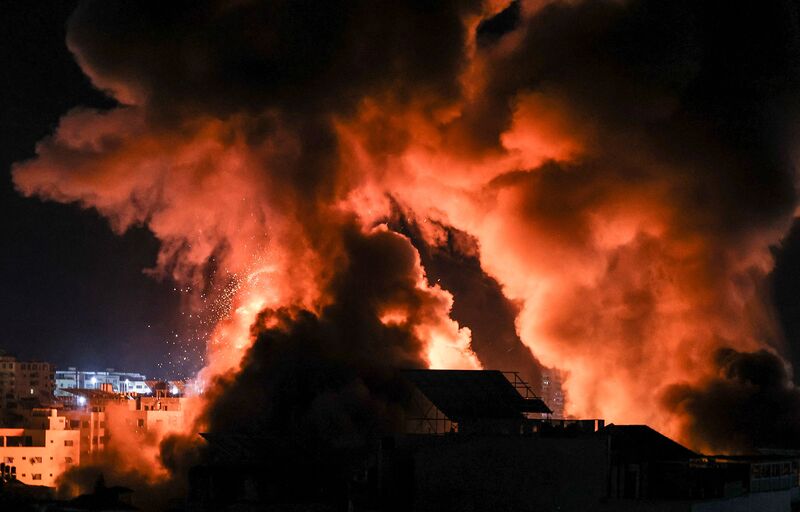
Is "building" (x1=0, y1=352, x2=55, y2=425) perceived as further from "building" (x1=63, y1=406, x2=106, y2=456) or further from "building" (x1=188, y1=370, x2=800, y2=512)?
"building" (x1=188, y1=370, x2=800, y2=512)

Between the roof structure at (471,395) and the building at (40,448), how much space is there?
119ft

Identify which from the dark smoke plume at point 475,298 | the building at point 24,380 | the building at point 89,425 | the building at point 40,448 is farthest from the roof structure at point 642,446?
the building at point 24,380

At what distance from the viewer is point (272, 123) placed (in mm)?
56062

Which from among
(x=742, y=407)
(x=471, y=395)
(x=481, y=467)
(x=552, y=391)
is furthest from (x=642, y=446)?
(x=552, y=391)

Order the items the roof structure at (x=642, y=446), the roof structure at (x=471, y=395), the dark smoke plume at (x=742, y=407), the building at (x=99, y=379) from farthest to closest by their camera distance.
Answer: the building at (x=99, y=379), the dark smoke plume at (x=742, y=407), the roof structure at (x=471, y=395), the roof structure at (x=642, y=446)

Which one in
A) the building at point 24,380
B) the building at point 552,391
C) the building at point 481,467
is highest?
the building at point 24,380

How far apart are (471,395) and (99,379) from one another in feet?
341

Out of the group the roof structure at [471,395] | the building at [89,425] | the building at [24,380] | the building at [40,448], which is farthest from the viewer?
the building at [24,380]

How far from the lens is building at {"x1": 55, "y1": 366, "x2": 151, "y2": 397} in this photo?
134500 mm

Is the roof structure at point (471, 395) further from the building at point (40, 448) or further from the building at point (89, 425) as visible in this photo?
the building at point (89, 425)

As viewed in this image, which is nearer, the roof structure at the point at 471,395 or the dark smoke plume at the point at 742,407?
the roof structure at the point at 471,395

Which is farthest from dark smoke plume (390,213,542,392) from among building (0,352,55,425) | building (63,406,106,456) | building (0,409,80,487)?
building (0,352,55,425)

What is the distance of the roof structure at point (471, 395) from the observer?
44188mm

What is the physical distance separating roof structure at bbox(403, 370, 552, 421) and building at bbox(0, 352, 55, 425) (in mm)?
69627
